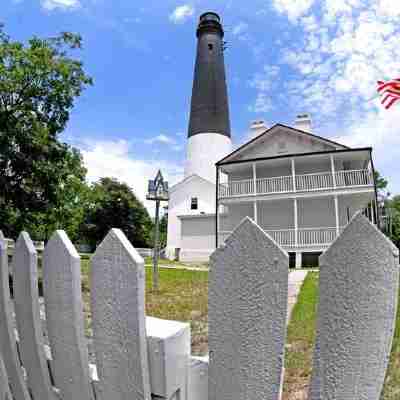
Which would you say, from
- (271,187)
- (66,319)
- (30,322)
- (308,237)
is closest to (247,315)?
(66,319)

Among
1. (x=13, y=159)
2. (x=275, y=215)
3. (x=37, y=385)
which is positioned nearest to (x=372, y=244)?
(x=37, y=385)

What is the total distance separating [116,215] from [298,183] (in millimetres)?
22275

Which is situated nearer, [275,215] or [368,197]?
[368,197]

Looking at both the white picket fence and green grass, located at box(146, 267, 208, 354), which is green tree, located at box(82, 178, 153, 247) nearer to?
green grass, located at box(146, 267, 208, 354)

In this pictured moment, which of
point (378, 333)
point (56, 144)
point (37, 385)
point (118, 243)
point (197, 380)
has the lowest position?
point (37, 385)

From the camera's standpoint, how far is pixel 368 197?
17.2 m

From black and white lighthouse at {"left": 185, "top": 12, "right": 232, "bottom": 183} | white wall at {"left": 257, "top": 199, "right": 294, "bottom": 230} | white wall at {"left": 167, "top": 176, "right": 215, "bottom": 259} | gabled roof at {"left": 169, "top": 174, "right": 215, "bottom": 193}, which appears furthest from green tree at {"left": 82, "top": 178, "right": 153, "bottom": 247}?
white wall at {"left": 257, "top": 199, "right": 294, "bottom": 230}

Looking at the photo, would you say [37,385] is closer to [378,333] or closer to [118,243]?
[118,243]

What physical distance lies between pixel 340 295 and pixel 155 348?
2.08 feet

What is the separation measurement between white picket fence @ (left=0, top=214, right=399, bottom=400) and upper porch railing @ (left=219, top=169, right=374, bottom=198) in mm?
16956

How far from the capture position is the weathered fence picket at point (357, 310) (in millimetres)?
812

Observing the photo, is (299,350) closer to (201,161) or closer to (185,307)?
(185,307)

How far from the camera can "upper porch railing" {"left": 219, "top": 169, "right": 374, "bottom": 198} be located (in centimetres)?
1672

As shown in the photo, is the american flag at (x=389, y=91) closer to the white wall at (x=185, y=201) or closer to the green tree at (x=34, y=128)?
the green tree at (x=34, y=128)
